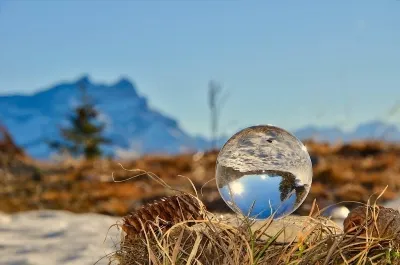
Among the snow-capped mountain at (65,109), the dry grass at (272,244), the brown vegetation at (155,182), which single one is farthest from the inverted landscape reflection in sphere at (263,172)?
the snow-capped mountain at (65,109)

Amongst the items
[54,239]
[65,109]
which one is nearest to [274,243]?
[54,239]

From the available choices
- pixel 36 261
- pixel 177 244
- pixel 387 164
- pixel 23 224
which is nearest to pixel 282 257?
pixel 177 244

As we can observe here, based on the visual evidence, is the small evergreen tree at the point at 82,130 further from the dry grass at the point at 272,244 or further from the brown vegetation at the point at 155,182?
the dry grass at the point at 272,244

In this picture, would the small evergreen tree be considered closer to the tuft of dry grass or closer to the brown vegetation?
the brown vegetation

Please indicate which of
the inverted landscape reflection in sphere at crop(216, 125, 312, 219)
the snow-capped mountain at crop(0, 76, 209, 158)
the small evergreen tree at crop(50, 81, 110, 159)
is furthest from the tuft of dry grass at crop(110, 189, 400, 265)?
the snow-capped mountain at crop(0, 76, 209, 158)

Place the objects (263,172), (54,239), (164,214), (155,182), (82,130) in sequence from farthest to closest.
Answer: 1. (82,130)
2. (155,182)
3. (54,239)
4. (263,172)
5. (164,214)

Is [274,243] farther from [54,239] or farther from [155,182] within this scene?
[155,182]
